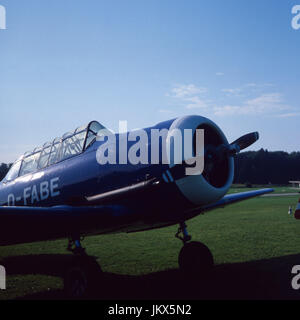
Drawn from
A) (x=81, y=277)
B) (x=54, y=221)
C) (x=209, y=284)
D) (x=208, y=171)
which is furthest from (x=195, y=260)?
(x=54, y=221)

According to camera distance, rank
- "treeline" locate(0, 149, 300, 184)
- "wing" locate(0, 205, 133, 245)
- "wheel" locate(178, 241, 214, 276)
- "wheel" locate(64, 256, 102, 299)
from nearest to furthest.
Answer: "wing" locate(0, 205, 133, 245) < "wheel" locate(64, 256, 102, 299) < "wheel" locate(178, 241, 214, 276) < "treeline" locate(0, 149, 300, 184)

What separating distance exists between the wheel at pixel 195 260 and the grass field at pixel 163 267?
0.19m

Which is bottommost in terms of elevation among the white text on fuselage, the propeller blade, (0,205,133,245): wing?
(0,205,133,245): wing

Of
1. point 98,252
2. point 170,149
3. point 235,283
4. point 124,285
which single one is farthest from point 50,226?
point 98,252

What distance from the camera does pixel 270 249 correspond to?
320 inches

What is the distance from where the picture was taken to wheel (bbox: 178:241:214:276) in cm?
598

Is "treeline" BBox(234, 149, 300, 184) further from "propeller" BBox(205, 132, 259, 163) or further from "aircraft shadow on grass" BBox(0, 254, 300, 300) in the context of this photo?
"propeller" BBox(205, 132, 259, 163)

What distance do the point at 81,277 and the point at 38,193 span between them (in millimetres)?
2194

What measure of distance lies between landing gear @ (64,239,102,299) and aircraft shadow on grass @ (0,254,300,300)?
0.29 feet

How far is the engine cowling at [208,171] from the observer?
16.3 feet

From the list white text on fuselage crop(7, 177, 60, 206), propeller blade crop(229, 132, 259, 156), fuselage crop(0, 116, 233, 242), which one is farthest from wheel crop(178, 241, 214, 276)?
white text on fuselage crop(7, 177, 60, 206)

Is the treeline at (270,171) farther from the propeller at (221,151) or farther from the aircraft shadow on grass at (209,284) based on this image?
the propeller at (221,151)

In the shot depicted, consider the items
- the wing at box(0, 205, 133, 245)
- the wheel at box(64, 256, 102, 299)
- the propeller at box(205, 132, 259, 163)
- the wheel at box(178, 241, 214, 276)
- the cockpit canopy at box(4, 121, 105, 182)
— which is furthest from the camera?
the cockpit canopy at box(4, 121, 105, 182)
